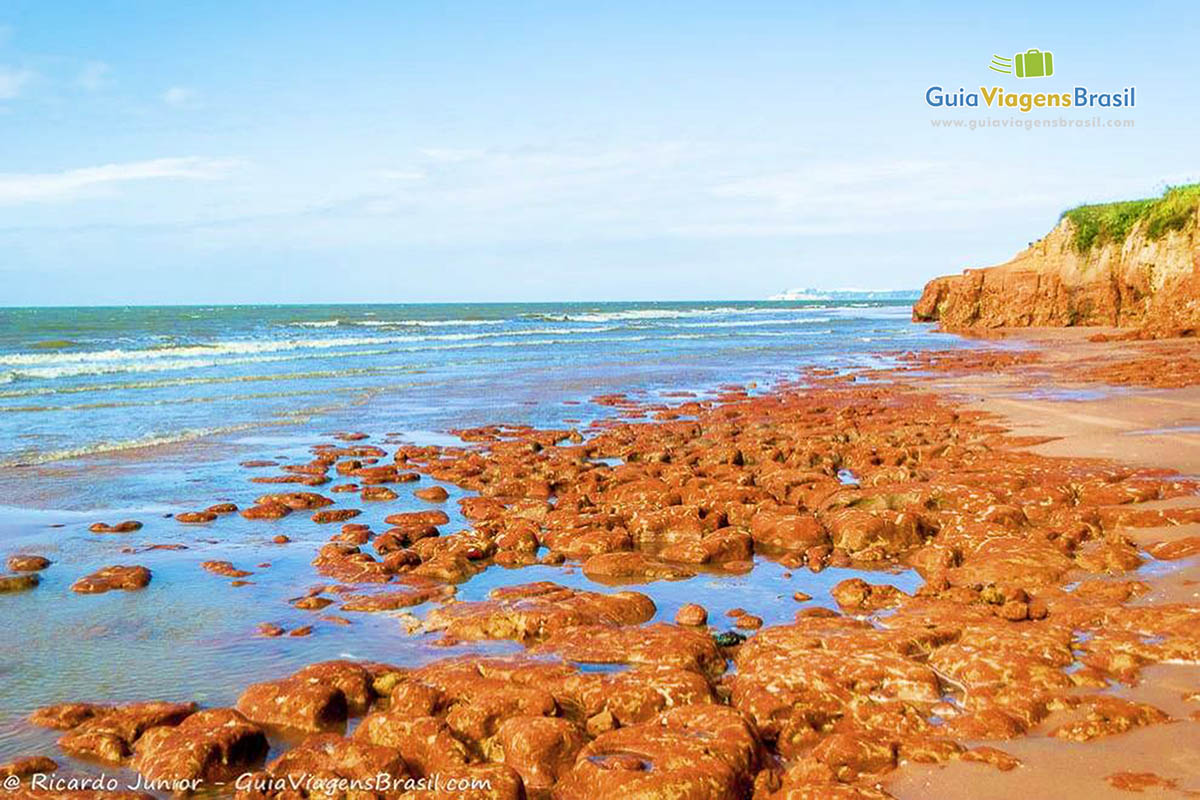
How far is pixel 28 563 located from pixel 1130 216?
48.8 m

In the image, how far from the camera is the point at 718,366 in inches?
1489

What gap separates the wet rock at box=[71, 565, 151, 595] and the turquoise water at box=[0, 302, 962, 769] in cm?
20

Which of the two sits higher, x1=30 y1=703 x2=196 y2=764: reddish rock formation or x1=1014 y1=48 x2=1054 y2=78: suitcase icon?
x1=1014 y1=48 x2=1054 y2=78: suitcase icon

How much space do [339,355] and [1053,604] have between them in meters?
41.2

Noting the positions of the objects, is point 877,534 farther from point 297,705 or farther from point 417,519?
point 297,705

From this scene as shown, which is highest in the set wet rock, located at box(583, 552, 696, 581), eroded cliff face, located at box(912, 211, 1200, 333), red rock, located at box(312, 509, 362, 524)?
eroded cliff face, located at box(912, 211, 1200, 333)

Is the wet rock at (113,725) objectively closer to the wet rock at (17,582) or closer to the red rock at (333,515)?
the wet rock at (17,582)

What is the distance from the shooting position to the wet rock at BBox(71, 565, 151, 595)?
9.08 m

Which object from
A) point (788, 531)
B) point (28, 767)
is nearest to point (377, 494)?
point (788, 531)

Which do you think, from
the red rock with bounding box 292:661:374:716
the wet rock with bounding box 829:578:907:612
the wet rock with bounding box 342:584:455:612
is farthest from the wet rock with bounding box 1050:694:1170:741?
the wet rock with bounding box 342:584:455:612

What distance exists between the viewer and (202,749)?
538 cm

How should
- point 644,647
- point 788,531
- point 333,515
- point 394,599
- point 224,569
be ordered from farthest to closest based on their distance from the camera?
1. point 333,515
2. point 788,531
3. point 224,569
4. point 394,599
5. point 644,647

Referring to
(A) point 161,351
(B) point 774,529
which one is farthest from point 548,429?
(A) point 161,351

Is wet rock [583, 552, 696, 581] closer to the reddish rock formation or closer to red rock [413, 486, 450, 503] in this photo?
red rock [413, 486, 450, 503]
